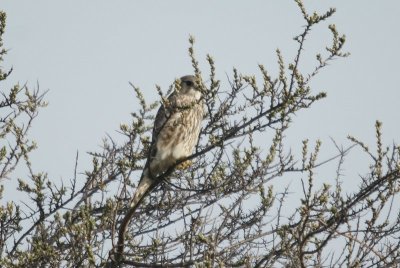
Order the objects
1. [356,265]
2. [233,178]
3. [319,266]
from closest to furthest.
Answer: [356,265] → [319,266] → [233,178]

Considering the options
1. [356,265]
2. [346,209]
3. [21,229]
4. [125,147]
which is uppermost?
[125,147]

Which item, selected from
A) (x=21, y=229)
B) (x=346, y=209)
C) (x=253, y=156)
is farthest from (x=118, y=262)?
(x=346, y=209)

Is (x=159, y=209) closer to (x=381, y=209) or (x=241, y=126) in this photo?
(x=241, y=126)

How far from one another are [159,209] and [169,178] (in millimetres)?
322

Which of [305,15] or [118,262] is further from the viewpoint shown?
[118,262]

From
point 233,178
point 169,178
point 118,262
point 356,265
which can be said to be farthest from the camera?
point 169,178

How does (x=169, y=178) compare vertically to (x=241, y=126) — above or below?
above

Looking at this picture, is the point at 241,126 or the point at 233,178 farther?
the point at 233,178

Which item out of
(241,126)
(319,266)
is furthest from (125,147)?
(319,266)

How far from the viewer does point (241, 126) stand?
474 centimetres

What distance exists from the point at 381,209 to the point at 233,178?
141cm

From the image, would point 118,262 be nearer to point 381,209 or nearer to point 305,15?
point 381,209

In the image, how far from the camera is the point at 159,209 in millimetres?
6242

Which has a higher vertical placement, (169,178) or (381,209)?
(169,178)
